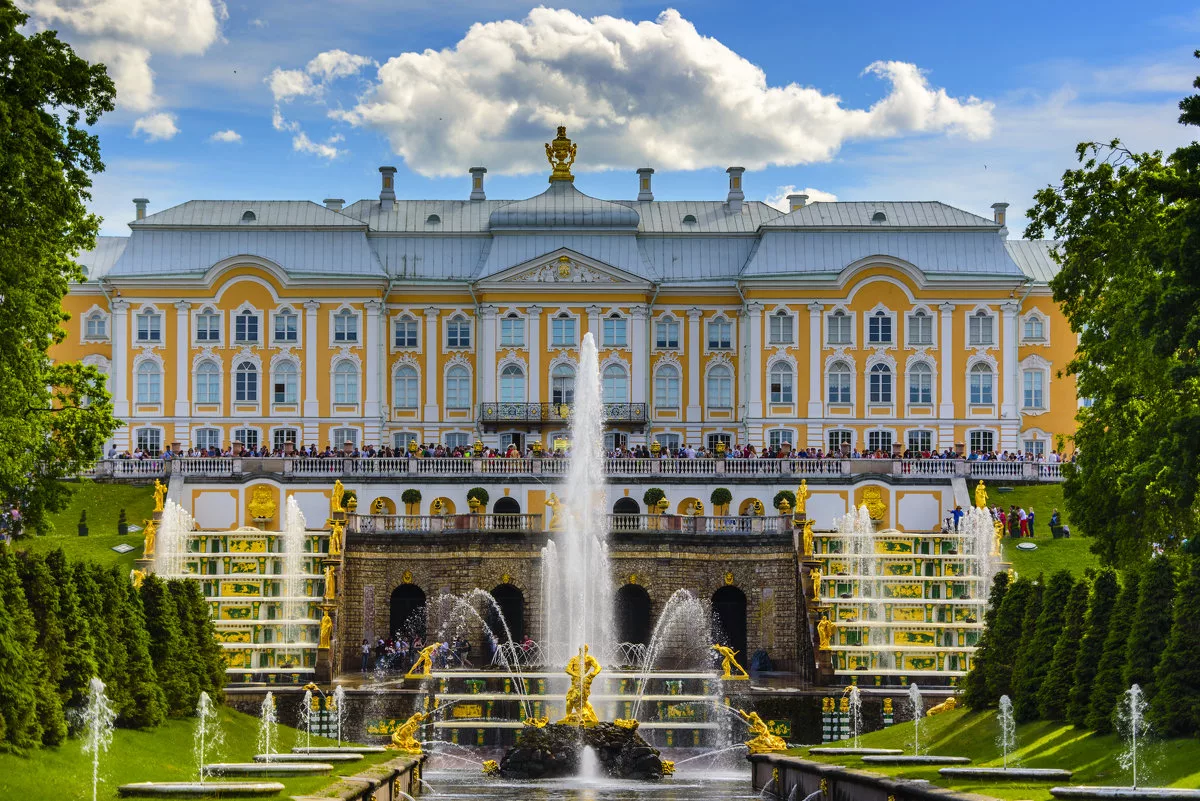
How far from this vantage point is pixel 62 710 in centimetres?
2773

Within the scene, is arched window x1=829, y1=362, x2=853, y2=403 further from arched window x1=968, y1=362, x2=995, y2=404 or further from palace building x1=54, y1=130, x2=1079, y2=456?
arched window x1=968, y1=362, x2=995, y2=404

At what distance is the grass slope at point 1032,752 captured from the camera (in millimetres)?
26031

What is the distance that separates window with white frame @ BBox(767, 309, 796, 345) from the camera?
82875mm

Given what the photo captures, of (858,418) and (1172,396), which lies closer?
(1172,396)

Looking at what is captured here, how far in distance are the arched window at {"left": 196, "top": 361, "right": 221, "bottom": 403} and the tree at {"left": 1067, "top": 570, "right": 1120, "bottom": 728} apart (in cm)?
5287

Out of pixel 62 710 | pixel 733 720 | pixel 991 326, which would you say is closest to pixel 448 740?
pixel 733 720

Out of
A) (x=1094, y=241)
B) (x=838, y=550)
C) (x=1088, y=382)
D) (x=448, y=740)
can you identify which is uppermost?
(x=1094, y=241)

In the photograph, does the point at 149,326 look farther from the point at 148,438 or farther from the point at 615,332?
the point at 615,332

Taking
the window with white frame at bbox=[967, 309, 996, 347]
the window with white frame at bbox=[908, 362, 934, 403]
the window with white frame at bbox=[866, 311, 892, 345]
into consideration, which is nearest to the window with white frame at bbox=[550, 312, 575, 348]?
the window with white frame at bbox=[866, 311, 892, 345]

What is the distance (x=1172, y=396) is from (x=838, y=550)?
2210 centimetres

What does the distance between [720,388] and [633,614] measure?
26.2 meters

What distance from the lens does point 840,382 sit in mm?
82750

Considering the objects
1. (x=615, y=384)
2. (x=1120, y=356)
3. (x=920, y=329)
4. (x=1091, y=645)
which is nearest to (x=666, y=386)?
(x=615, y=384)

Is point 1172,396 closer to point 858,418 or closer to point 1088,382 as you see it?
point 1088,382
